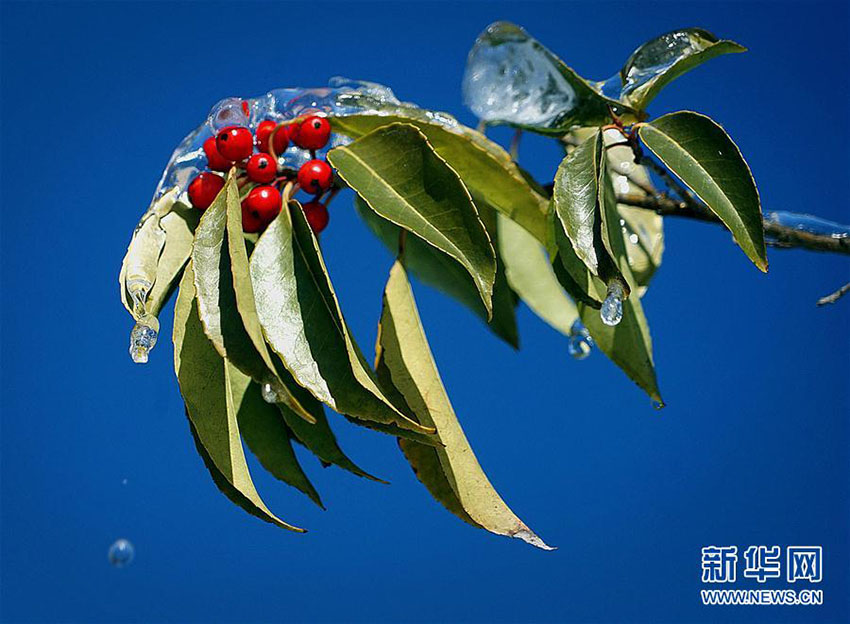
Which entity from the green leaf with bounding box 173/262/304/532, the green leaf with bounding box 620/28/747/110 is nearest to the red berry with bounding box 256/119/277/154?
the green leaf with bounding box 173/262/304/532

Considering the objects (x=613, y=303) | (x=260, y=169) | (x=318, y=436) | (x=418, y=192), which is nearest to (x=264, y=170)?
(x=260, y=169)

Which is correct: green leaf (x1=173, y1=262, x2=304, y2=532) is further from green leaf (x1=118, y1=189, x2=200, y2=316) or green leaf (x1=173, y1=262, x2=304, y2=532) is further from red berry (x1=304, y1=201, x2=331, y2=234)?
red berry (x1=304, y1=201, x2=331, y2=234)

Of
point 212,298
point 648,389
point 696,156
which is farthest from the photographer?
point 648,389

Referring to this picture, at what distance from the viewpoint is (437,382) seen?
1.00 meters

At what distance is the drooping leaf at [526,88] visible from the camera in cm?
107

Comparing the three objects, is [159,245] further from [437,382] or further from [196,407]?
[437,382]

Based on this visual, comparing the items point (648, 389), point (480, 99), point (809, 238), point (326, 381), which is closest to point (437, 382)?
point (326, 381)

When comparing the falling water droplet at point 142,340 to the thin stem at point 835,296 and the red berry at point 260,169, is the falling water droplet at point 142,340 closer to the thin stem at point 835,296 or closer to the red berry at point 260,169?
the red berry at point 260,169

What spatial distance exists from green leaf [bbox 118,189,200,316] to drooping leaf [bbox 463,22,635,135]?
1.27 feet

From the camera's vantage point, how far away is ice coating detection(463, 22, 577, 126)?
3.52 feet

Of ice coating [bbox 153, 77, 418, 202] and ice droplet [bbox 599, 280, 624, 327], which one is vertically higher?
ice coating [bbox 153, 77, 418, 202]

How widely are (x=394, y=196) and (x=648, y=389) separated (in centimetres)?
40

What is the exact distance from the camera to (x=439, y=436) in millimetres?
962

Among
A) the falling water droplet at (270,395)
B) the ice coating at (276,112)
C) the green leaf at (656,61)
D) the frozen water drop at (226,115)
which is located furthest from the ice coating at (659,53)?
the falling water droplet at (270,395)
